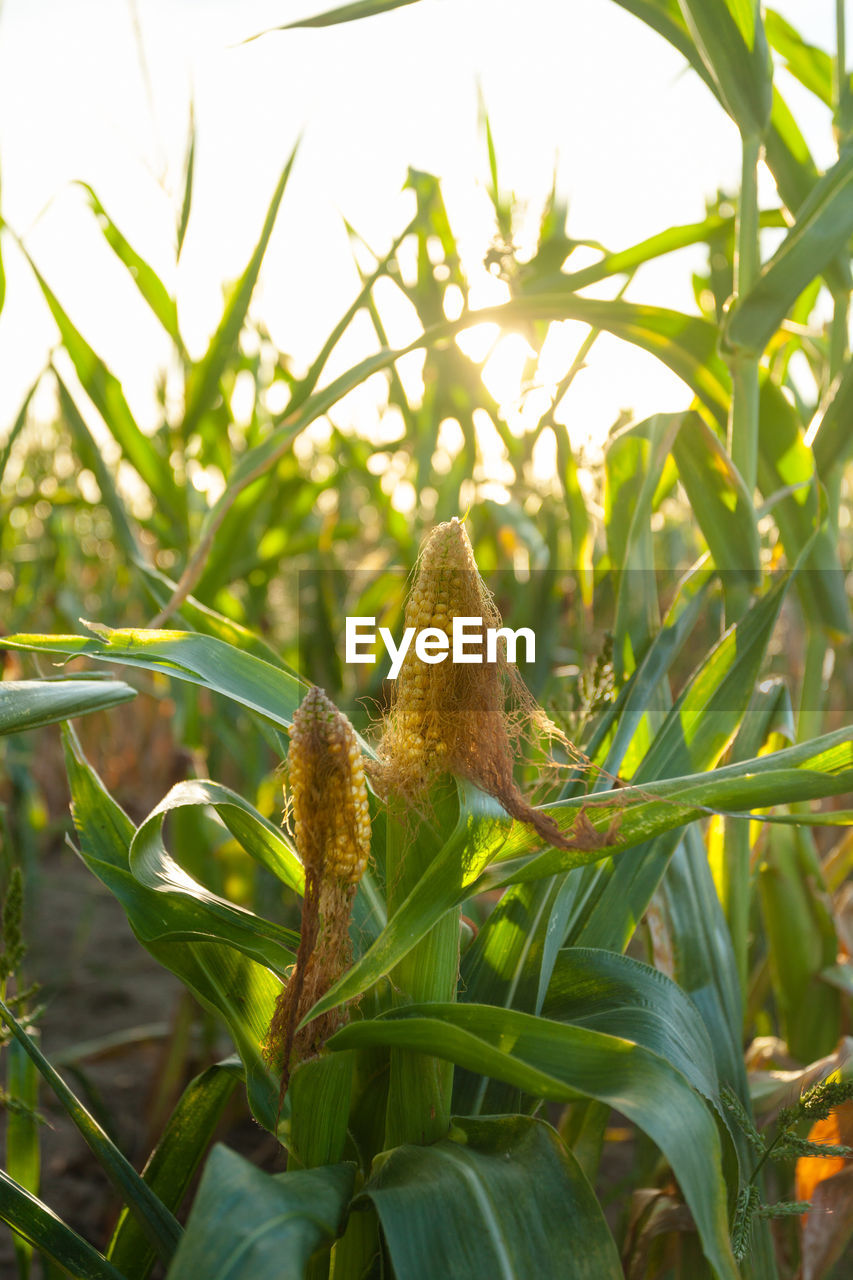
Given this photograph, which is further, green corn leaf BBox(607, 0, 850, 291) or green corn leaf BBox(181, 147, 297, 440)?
green corn leaf BBox(181, 147, 297, 440)

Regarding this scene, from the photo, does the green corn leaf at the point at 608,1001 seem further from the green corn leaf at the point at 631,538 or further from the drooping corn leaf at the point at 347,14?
the drooping corn leaf at the point at 347,14

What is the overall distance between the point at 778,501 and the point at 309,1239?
0.78 metres

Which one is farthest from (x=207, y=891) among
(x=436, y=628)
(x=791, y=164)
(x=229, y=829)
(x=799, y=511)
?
(x=791, y=164)

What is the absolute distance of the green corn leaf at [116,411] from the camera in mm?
1158

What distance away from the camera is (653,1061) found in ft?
1.68

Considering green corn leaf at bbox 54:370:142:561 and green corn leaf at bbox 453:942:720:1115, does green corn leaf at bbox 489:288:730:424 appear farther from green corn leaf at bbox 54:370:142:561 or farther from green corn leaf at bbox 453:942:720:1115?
green corn leaf at bbox 453:942:720:1115

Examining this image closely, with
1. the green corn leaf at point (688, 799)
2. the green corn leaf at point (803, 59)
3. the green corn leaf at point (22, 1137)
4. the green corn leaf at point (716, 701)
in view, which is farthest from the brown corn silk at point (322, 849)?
the green corn leaf at point (803, 59)

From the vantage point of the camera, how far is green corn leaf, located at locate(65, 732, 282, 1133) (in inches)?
23.5

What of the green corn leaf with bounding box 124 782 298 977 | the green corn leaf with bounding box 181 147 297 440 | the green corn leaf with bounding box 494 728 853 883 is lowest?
the green corn leaf with bounding box 124 782 298 977

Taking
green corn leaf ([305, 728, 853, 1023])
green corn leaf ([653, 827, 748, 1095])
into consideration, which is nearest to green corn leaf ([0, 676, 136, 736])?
green corn leaf ([305, 728, 853, 1023])

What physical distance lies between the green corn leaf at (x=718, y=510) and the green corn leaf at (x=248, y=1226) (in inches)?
25.3

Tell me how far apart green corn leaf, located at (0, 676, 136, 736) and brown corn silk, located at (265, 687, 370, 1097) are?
0.14 meters

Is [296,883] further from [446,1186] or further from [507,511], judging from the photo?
[507,511]

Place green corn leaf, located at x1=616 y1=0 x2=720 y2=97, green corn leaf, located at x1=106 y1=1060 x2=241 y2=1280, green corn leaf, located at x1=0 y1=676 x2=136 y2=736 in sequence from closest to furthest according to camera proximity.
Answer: green corn leaf, located at x1=0 y1=676 x2=136 y2=736 → green corn leaf, located at x1=106 y1=1060 x2=241 y2=1280 → green corn leaf, located at x1=616 y1=0 x2=720 y2=97
